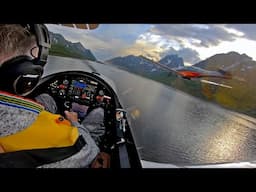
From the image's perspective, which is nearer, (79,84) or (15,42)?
(15,42)

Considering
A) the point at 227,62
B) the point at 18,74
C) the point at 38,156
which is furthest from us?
the point at 227,62

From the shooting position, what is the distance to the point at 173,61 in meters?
1.67

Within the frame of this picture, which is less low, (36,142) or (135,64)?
(135,64)

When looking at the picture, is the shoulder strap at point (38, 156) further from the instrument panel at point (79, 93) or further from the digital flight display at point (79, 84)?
the digital flight display at point (79, 84)

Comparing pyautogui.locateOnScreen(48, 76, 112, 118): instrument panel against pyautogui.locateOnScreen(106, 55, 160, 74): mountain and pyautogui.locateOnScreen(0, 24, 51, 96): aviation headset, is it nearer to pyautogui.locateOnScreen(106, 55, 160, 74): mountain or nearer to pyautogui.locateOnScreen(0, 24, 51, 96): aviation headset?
pyautogui.locateOnScreen(106, 55, 160, 74): mountain

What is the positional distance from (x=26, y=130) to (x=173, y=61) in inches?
37.6

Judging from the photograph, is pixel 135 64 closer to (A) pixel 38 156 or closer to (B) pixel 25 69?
(B) pixel 25 69

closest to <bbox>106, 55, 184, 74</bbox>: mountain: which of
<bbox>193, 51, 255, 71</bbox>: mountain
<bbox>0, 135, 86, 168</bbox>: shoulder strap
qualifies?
<bbox>193, 51, 255, 71</bbox>: mountain

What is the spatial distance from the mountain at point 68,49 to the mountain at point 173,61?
0.39m

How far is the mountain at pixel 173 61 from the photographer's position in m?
1.65

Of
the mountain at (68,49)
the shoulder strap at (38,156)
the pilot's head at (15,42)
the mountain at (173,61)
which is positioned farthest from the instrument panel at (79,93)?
the shoulder strap at (38,156)

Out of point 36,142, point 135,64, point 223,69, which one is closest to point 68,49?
point 135,64
